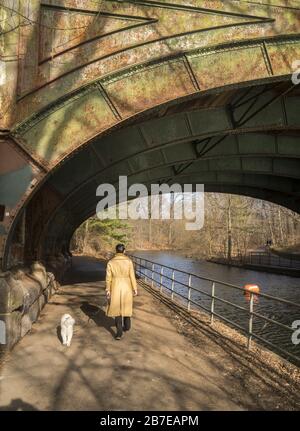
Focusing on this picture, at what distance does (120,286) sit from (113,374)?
7.27 ft

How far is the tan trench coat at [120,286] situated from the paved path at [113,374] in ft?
1.91

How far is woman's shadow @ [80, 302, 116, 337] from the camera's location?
9.06 meters

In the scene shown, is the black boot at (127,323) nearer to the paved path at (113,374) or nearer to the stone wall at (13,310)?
the paved path at (113,374)

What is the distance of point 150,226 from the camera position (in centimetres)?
9200

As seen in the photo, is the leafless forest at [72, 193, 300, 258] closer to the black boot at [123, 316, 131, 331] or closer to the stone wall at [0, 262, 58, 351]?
the black boot at [123, 316, 131, 331]

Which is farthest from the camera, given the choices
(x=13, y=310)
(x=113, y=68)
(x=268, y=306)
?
(x=268, y=306)

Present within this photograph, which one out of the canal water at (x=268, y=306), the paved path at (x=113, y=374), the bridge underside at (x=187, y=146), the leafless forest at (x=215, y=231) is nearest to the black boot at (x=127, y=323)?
the paved path at (x=113, y=374)

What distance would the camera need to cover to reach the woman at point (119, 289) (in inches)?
309

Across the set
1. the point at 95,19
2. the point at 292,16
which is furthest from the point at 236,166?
the point at 95,19

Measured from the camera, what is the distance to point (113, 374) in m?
5.88

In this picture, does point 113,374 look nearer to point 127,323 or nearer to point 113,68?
point 127,323

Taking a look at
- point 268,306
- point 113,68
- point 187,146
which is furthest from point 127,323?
point 268,306
